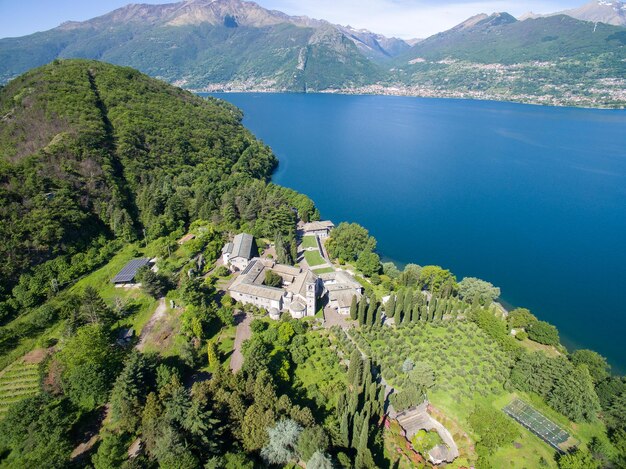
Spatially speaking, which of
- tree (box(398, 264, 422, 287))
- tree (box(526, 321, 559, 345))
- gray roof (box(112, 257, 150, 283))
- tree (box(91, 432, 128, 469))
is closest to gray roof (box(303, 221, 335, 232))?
tree (box(398, 264, 422, 287))

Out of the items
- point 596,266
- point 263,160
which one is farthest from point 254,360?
point 263,160

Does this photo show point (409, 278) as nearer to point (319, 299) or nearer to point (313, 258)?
point (319, 299)

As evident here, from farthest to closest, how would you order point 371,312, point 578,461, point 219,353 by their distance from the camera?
point 371,312, point 219,353, point 578,461

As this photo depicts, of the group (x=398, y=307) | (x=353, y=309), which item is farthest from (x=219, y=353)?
(x=398, y=307)

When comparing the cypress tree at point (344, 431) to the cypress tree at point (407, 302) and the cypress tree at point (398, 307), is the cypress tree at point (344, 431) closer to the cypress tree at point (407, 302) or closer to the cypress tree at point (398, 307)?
the cypress tree at point (398, 307)

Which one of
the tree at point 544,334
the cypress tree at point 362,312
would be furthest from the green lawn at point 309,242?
the tree at point 544,334
